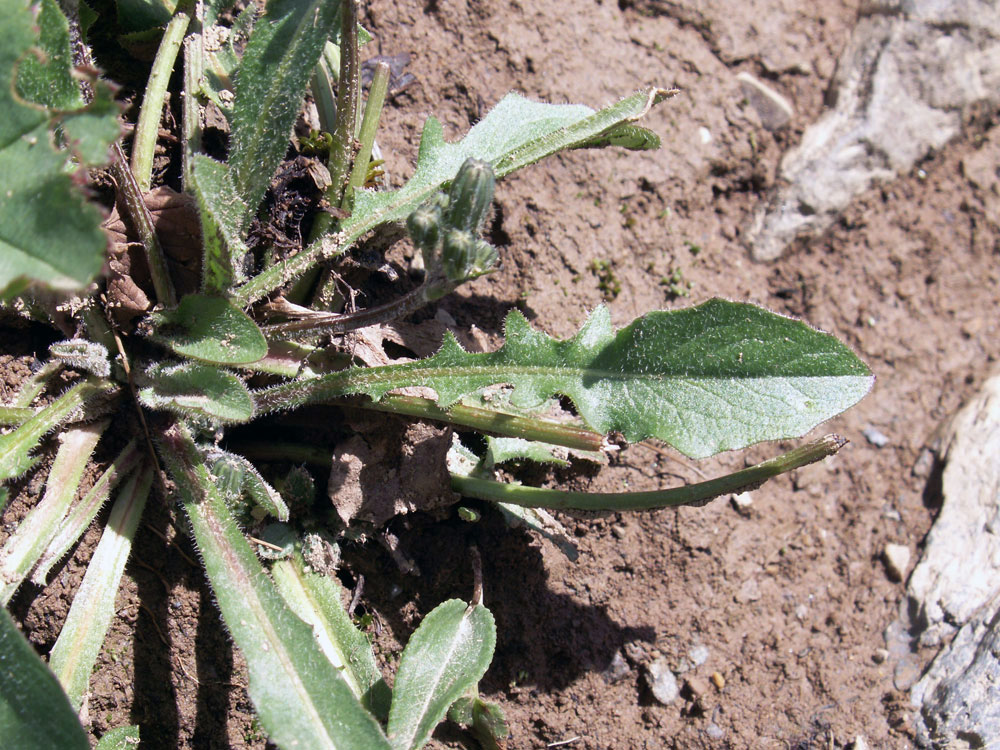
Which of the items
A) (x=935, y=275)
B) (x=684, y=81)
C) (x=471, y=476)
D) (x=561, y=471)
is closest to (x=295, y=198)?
(x=471, y=476)

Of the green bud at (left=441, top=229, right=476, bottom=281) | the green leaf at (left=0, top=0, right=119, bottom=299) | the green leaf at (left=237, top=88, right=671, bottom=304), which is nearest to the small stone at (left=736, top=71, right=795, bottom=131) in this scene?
the green leaf at (left=237, top=88, right=671, bottom=304)

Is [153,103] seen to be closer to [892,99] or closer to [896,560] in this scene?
[896,560]

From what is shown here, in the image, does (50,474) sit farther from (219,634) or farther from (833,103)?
(833,103)

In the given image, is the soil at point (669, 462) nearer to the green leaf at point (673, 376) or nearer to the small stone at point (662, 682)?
the small stone at point (662, 682)

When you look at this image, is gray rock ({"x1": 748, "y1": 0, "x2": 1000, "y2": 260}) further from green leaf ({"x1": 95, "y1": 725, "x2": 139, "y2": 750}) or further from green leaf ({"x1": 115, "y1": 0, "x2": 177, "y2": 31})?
green leaf ({"x1": 95, "y1": 725, "x2": 139, "y2": 750})

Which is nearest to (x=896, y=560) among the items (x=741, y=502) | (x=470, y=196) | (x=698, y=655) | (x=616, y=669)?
(x=741, y=502)

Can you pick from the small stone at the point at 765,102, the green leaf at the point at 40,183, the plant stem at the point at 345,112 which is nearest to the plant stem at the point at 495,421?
the plant stem at the point at 345,112
